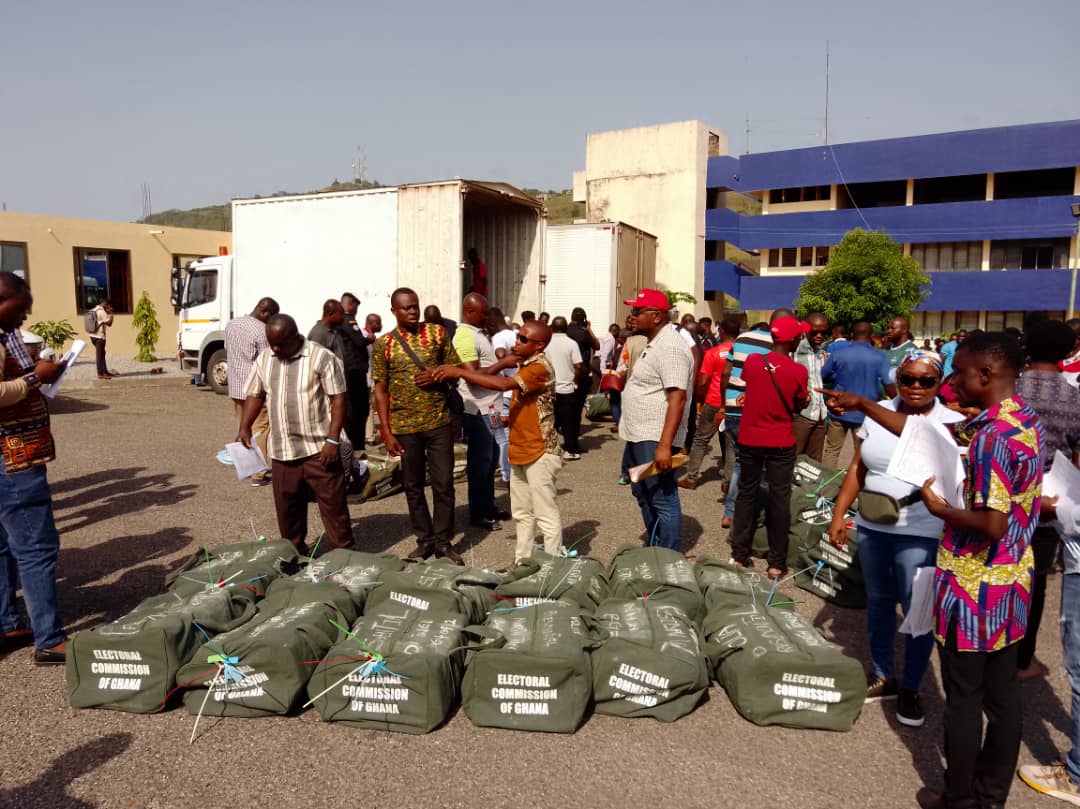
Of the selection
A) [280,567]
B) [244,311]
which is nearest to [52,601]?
[280,567]

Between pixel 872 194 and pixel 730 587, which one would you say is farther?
pixel 872 194

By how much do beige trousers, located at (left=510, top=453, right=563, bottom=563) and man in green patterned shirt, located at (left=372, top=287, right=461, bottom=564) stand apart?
61cm

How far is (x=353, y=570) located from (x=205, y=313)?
1241cm

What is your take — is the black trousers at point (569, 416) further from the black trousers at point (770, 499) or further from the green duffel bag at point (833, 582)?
the green duffel bag at point (833, 582)

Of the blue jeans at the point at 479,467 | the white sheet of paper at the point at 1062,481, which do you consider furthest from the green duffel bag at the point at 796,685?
the blue jeans at the point at 479,467

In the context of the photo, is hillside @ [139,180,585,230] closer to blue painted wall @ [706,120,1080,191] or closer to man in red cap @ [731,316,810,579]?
blue painted wall @ [706,120,1080,191]

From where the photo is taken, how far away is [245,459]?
5602 mm

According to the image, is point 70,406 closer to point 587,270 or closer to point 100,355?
point 100,355

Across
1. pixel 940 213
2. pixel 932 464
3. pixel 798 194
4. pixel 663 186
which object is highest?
pixel 663 186

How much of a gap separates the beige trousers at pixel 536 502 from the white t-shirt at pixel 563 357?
3.97 m

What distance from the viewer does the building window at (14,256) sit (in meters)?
22.3

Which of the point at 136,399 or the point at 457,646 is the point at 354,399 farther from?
the point at 136,399

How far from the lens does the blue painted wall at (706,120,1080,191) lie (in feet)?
121

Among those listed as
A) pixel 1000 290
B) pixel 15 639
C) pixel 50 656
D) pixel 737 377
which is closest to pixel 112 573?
pixel 15 639
